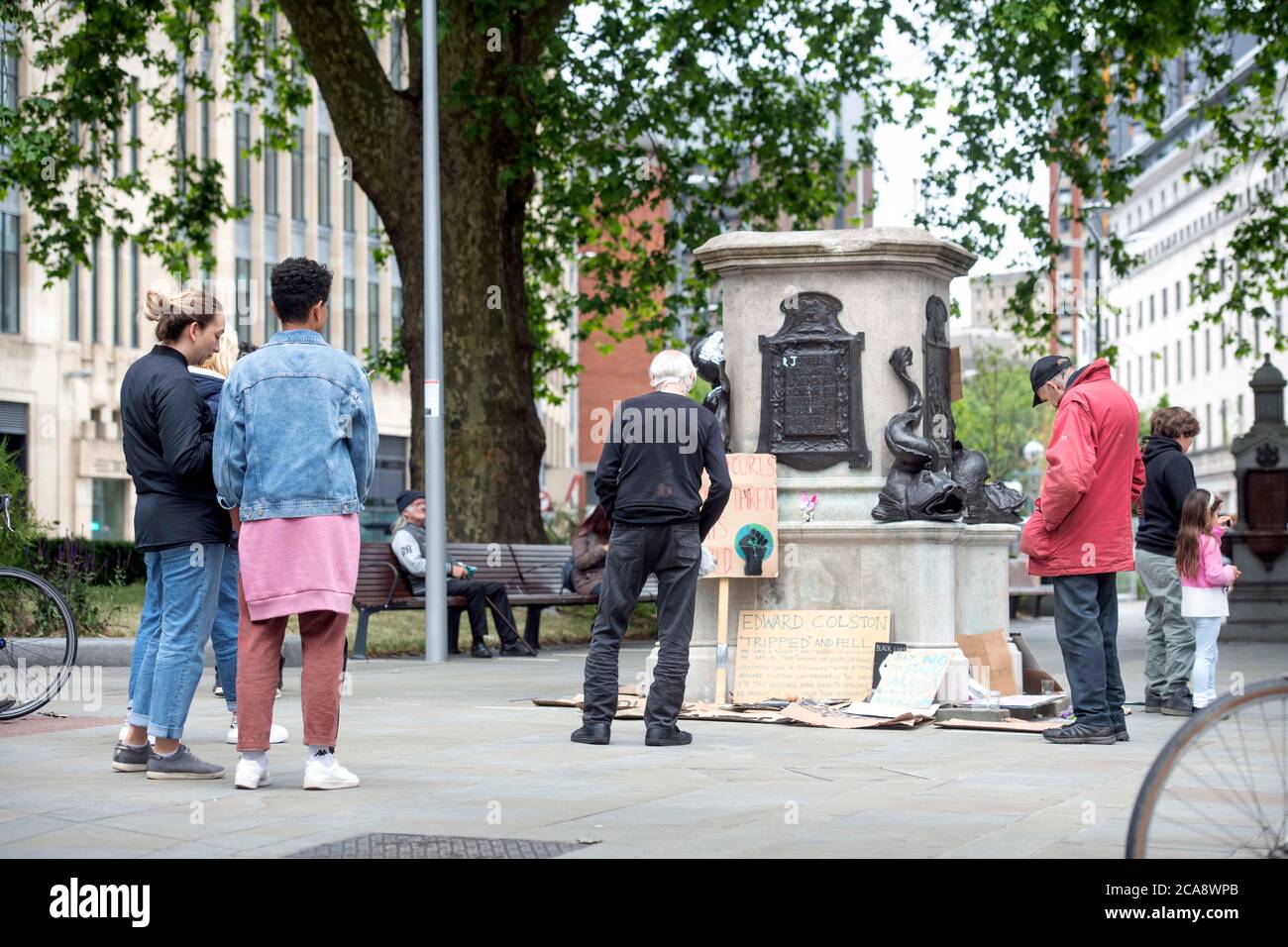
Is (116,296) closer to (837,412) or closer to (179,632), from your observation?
(837,412)

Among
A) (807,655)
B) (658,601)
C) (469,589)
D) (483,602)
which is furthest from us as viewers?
(483,602)

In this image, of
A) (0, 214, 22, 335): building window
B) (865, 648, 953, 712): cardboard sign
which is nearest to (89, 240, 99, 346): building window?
(0, 214, 22, 335): building window

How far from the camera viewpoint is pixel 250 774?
756 centimetres

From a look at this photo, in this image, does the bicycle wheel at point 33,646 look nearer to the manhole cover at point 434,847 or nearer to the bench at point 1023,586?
the manhole cover at point 434,847

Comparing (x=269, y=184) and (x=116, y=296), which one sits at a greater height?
(x=269, y=184)

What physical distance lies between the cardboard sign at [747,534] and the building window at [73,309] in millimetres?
36810

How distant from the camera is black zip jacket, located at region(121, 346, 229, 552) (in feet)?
26.3

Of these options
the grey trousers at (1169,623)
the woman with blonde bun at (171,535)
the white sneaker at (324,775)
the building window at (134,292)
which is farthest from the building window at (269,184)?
the white sneaker at (324,775)

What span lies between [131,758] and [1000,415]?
5588 cm

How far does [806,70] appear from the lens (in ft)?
79.7

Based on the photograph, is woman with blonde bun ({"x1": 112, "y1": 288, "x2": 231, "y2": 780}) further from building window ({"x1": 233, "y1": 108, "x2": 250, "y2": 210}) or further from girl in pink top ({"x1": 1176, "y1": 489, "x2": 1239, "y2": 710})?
building window ({"x1": 233, "y1": 108, "x2": 250, "y2": 210})

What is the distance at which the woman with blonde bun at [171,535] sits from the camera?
26.2ft

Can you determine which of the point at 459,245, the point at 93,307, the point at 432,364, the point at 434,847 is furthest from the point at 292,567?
the point at 93,307
